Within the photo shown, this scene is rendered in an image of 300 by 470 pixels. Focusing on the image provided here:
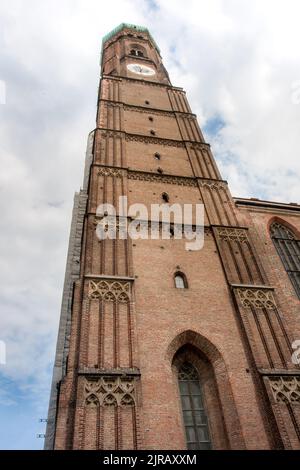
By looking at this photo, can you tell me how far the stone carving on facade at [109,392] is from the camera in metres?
7.95

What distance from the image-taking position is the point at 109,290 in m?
10.1

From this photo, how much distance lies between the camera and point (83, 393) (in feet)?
26.0

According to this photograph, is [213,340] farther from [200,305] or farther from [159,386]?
[159,386]

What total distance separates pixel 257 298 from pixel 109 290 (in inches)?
182

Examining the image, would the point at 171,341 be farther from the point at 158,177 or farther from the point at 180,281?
the point at 158,177

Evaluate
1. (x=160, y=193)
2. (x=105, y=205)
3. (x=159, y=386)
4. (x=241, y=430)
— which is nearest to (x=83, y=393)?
(x=159, y=386)

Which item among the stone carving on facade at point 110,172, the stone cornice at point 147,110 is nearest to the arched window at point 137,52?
the stone cornice at point 147,110

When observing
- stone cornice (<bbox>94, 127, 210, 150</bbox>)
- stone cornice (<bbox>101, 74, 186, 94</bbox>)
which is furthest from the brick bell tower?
stone cornice (<bbox>101, 74, 186, 94</bbox>)

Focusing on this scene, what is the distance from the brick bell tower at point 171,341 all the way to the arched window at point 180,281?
43 millimetres

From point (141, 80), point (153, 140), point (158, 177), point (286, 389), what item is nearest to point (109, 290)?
point (286, 389)

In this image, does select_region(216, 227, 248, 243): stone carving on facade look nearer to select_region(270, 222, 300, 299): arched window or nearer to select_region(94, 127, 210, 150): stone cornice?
select_region(270, 222, 300, 299): arched window

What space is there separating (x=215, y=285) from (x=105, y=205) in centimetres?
488

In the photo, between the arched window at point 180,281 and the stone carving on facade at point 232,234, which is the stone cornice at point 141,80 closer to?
the stone carving on facade at point 232,234

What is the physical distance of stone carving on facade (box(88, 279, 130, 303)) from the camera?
9.95m
